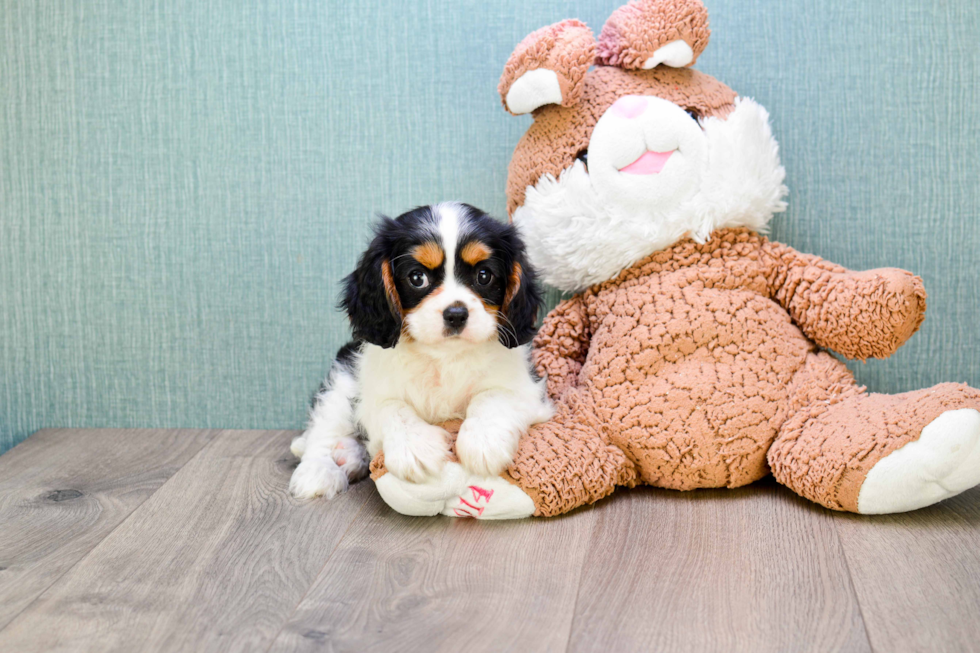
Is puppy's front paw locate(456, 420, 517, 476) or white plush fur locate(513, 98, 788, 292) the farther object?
white plush fur locate(513, 98, 788, 292)

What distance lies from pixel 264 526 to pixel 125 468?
62 centimetres

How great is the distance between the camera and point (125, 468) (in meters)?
2.12

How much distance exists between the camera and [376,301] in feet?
5.59

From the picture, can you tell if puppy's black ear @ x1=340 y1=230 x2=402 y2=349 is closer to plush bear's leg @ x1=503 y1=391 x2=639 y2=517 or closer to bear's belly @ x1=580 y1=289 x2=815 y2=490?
plush bear's leg @ x1=503 y1=391 x2=639 y2=517

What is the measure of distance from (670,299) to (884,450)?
1.77ft

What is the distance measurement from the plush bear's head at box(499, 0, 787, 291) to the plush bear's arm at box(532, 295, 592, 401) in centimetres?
11

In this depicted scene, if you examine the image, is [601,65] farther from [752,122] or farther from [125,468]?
[125,468]

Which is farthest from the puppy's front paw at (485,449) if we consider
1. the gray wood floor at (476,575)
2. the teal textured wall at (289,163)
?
the teal textured wall at (289,163)

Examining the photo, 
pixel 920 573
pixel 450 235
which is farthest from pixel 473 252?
pixel 920 573

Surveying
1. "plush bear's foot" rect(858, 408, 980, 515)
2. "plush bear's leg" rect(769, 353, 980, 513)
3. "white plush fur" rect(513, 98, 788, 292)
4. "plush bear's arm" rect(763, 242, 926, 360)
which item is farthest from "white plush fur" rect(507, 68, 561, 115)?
"plush bear's foot" rect(858, 408, 980, 515)

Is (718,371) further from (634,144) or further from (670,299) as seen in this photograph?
(634,144)

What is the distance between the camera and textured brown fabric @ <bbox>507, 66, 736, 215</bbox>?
1894 millimetres

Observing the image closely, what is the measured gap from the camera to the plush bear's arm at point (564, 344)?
2.00 metres

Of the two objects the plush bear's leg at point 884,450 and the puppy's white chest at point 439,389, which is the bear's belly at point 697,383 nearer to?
the plush bear's leg at point 884,450
